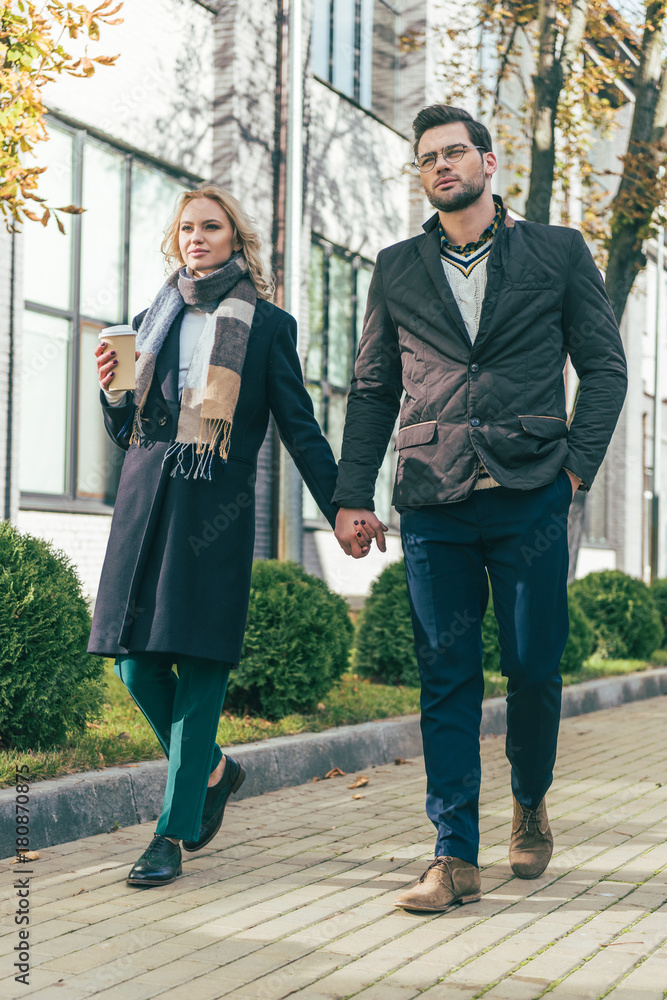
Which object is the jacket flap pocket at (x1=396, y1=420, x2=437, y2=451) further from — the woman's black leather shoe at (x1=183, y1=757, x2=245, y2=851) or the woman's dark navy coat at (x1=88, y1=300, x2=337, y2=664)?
the woman's black leather shoe at (x1=183, y1=757, x2=245, y2=851)

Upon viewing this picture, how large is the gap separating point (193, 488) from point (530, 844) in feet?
5.37

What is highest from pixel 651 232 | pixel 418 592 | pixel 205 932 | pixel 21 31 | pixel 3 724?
pixel 651 232

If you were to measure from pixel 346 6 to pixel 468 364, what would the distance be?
1376 centimetres

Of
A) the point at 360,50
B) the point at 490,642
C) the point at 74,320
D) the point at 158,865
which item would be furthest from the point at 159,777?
the point at 360,50

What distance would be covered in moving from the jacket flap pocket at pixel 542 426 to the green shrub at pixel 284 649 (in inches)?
121

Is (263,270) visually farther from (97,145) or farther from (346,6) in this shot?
(346,6)

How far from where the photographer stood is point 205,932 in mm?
3531

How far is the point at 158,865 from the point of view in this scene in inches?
159

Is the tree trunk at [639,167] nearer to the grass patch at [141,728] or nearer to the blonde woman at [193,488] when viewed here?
the grass patch at [141,728]

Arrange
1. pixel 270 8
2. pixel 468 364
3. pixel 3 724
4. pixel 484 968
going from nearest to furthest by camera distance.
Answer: pixel 484 968 < pixel 468 364 < pixel 3 724 < pixel 270 8

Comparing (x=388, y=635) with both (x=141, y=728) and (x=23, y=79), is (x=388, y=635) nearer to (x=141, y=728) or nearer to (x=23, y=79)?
(x=141, y=728)

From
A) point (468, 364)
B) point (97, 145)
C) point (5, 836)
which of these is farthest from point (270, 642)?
point (97, 145)

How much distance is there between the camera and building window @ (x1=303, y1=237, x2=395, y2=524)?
600 inches

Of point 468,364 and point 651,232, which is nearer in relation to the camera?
point 468,364
